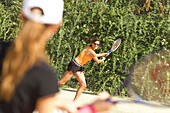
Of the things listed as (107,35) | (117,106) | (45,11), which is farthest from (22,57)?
(107,35)

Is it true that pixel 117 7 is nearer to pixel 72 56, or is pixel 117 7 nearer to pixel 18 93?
pixel 72 56

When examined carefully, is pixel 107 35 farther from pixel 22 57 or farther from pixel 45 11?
pixel 22 57

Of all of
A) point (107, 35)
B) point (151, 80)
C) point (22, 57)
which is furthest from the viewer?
point (107, 35)

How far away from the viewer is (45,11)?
1442 millimetres

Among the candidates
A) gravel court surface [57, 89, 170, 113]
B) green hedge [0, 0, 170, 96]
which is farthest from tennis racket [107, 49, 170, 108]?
green hedge [0, 0, 170, 96]

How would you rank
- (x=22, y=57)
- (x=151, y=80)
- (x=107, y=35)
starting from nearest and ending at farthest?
(x=22, y=57), (x=151, y=80), (x=107, y=35)

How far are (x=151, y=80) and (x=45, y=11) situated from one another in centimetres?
448

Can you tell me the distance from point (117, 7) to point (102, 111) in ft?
21.4

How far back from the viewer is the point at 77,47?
7605mm

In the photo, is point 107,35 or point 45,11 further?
point 107,35

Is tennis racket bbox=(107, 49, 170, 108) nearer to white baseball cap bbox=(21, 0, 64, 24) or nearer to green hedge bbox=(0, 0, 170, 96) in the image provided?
white baseball cap bbox=(21, 0, 64, 24)

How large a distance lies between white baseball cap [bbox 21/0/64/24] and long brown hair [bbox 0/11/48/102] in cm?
3

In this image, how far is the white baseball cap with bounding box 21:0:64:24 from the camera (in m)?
1.42

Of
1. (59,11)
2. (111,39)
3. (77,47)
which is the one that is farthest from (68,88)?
(59,11)
